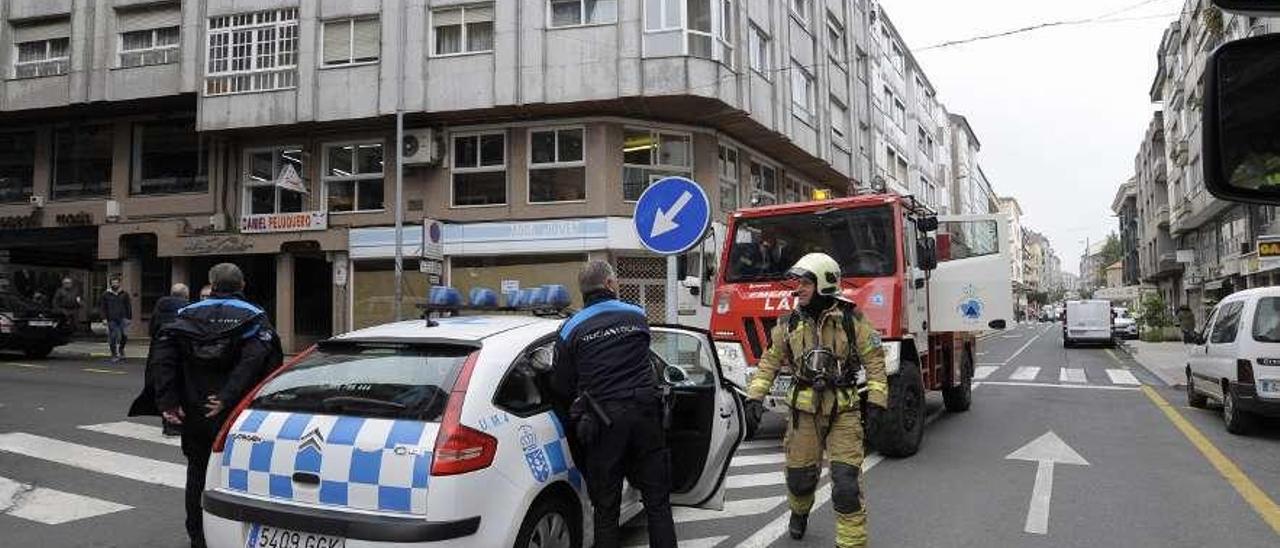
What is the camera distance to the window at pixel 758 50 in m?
21.1

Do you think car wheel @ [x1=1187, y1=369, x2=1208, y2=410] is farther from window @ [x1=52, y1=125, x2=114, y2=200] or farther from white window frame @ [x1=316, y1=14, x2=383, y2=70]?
window @ [x1=52, y1=125, x2=114, y2=200]

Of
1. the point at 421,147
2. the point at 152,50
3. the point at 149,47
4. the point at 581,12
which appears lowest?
the point at 421,147

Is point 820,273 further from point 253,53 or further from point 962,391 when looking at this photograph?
point 253,53

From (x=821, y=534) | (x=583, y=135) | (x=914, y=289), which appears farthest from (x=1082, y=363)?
(x=821, y=534)

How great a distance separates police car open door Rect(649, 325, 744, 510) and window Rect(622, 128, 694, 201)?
14526 millimetres

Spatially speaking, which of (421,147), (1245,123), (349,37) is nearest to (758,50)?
(421,147)

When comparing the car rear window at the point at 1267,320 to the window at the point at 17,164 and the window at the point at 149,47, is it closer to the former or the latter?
the window at the point at 149,47

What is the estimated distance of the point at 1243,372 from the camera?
9.01m

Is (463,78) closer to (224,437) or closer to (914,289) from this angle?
(914,289)

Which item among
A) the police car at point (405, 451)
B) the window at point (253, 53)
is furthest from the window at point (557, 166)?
the police car at point (405, 451)

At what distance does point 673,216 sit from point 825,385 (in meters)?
3.57

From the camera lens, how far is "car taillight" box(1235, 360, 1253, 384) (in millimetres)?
8914

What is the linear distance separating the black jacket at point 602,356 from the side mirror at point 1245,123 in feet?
8.59

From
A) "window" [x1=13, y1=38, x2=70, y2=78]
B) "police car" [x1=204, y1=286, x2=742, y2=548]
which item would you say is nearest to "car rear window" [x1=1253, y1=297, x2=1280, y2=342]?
"police car" [x1=204, y1=286, x2=742, y2=548]
